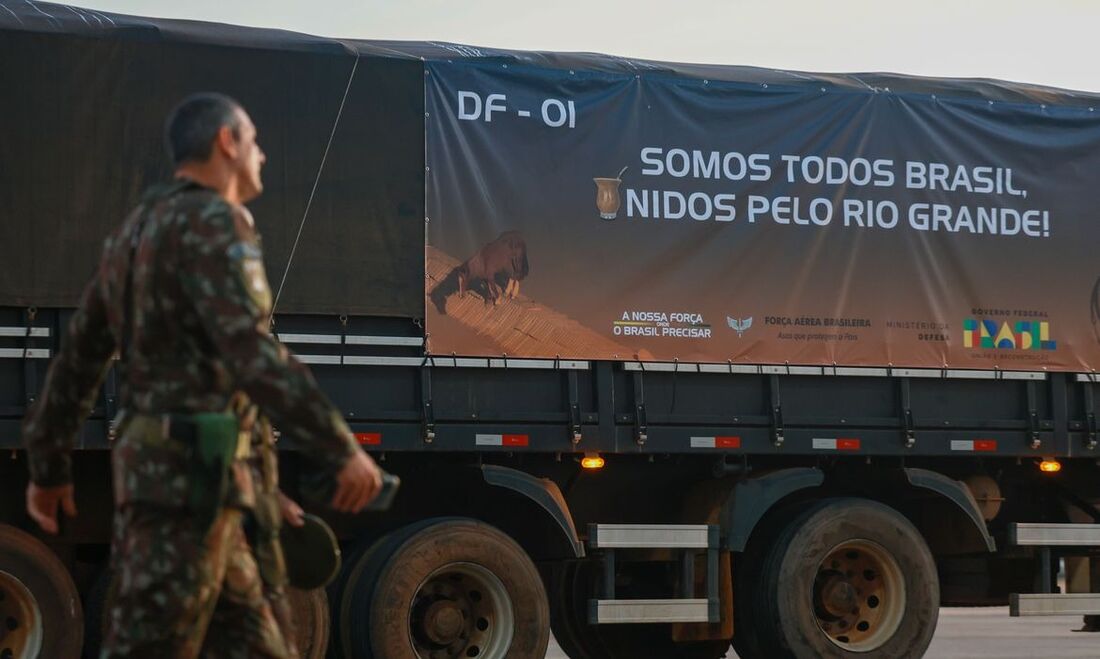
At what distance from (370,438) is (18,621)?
210cm

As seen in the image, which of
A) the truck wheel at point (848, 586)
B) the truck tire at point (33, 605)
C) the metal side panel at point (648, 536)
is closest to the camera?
the truck tire at point (33, 605)

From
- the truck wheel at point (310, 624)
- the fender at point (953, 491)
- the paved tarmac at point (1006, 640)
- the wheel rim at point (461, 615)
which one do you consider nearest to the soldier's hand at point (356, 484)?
the truck wheel at point (310, 624)

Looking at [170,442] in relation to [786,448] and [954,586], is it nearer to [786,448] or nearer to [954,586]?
[786,448]

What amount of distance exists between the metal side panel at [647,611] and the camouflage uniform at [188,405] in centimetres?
606

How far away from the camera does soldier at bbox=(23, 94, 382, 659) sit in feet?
16.0

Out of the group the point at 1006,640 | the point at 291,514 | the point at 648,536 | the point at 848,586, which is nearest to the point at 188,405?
the point at 291,514

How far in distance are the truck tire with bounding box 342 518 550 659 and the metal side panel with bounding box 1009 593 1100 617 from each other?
338cm

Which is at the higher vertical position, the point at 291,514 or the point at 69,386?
the point at 69,386

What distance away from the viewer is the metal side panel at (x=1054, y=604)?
12203 millimetres

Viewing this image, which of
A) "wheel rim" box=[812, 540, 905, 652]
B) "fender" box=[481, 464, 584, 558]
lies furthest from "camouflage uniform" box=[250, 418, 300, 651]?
"wheel rim" box=[812, 540, 905, 652]

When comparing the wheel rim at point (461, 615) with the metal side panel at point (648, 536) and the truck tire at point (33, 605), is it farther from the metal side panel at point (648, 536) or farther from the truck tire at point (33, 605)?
the truck tire at point (33, 605)

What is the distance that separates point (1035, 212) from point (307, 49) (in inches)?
194

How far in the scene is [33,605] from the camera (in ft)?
31.9

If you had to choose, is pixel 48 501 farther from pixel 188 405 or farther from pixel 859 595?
pixel 859 595
